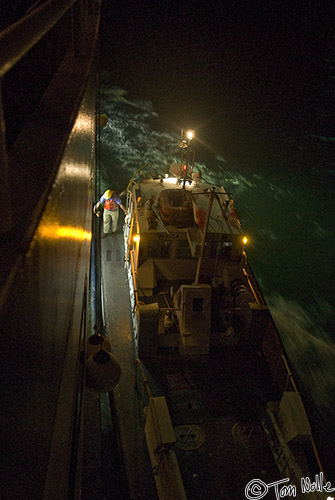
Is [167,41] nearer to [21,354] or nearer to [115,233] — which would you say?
[115,233]

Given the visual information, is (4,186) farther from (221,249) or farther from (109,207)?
(109,207)

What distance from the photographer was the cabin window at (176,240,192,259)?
10391 mm

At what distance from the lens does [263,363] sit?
915 centimetres

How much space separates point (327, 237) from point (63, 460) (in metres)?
26.9

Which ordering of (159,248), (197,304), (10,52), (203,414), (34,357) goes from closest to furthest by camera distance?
(10,52) → (34,357) → (203,414) → (197,304) → (159,248)

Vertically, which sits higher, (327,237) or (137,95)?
(137,95)

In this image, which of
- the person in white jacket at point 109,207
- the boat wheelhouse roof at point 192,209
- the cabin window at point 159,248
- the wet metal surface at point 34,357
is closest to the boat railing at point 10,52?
the wet metal surface at point 34,357

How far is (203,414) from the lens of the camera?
25.3 feet

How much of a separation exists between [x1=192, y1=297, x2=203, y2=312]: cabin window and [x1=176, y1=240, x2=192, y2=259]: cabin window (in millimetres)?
2199

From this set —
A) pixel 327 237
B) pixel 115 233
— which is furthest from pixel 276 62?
pixel 115 233

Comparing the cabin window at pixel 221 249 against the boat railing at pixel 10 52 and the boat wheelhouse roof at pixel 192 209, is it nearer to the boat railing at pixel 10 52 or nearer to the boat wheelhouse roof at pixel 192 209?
the boat wheelhouse roof at pixel 192 209

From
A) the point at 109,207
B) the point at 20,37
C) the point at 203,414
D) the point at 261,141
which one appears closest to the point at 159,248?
the point at 109,207
